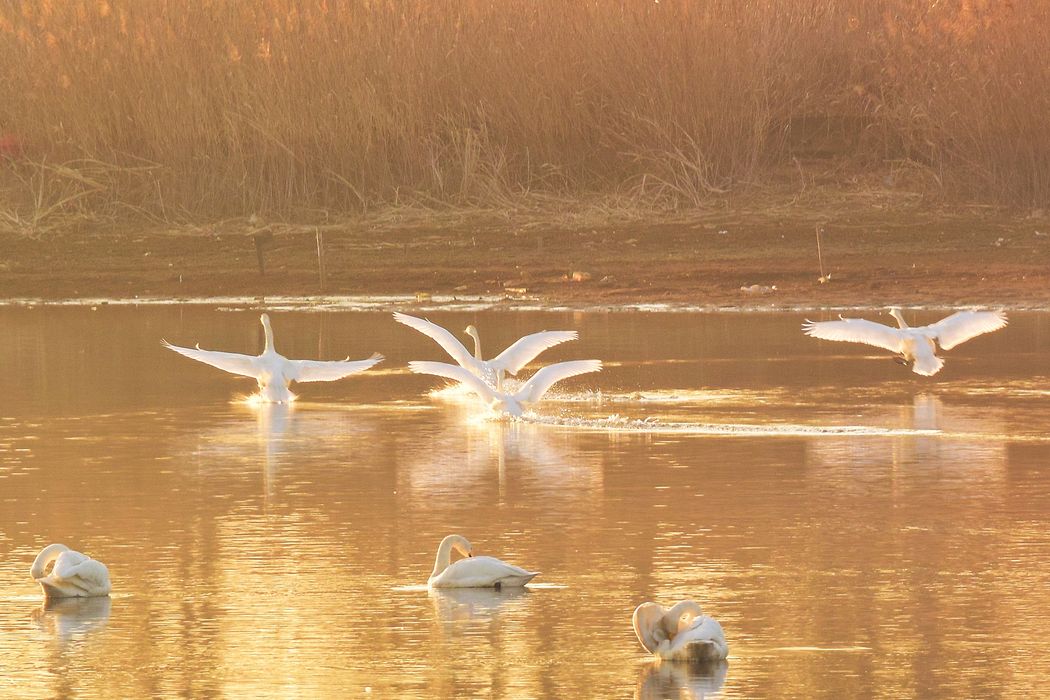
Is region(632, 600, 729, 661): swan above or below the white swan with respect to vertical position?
below

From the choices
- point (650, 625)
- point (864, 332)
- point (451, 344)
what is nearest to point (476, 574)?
point (650, 625)

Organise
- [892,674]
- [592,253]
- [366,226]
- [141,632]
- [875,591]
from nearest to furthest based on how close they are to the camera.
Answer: [892,674]
[141,632]
[875,591]
[592,253]
[366,226]

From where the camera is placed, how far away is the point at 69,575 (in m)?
7.49

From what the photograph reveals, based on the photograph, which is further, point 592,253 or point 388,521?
point 592,253

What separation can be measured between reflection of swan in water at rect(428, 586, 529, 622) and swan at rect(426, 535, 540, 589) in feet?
0.07

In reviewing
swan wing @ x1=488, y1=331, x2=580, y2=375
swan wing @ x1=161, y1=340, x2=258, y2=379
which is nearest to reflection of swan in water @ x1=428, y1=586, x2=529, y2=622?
swan wing @ x1=488, y1=331, x2=580, y2=375

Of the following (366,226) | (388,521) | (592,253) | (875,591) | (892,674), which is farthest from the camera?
(366,226)

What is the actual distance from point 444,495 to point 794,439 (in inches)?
95.6

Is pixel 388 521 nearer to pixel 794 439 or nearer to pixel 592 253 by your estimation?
pixel 794 439

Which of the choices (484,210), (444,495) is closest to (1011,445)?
(444,495)

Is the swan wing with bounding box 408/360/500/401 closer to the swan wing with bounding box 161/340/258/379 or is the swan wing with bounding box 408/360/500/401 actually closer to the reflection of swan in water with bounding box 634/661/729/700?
the swan wing with bounding box 161/340/258/379

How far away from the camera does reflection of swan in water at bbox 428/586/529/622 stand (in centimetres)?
738

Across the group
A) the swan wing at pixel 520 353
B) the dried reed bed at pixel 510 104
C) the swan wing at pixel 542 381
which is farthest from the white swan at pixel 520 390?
the dried reed bed at pixel 510 104

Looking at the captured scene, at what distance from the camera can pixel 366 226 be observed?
77.9 feet
